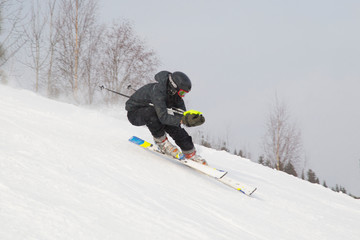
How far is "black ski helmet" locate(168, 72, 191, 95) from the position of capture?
174 inches

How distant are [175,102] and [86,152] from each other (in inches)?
63.2

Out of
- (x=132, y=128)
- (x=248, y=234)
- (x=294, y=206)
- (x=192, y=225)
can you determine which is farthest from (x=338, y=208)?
(x=132, y=128)

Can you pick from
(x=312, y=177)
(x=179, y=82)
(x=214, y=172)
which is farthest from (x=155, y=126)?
(x=312, y=177)

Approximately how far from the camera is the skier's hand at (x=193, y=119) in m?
4.04

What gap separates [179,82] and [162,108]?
445mm

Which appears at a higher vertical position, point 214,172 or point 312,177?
point 214,172

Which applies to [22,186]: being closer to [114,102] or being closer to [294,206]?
[294,206]

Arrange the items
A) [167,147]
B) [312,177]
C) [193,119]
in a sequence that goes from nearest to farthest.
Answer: [193,119] → [167,147] → [312,177]

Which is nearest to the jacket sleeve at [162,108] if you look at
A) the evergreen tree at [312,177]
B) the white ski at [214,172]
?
the white ski at [214,172]

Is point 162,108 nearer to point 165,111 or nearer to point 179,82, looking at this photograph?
point 165,111

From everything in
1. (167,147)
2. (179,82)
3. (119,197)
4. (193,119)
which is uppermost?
(179,82)

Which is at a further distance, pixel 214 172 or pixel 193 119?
pixel 214 172

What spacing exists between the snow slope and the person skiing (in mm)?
377

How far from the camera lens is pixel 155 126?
4.69 m
